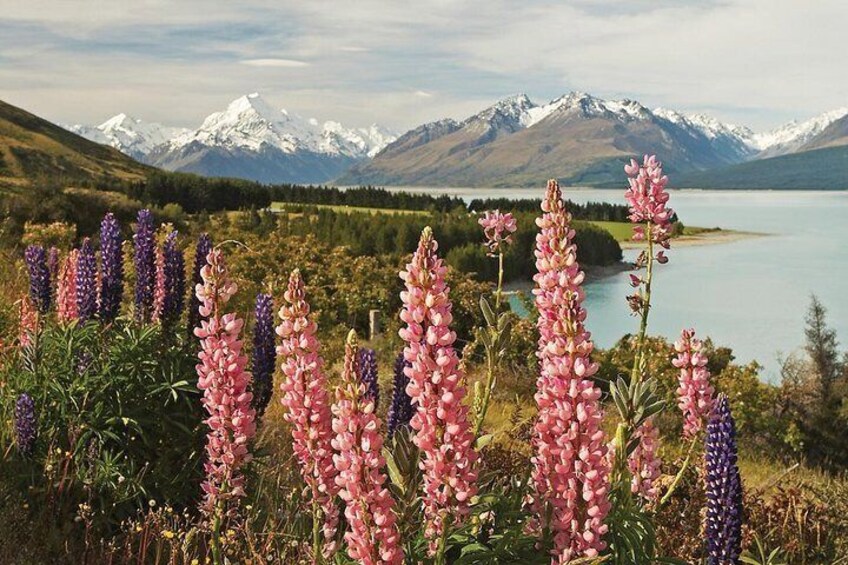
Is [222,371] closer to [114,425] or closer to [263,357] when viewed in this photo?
[263,357]

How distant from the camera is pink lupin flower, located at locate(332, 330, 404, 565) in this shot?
262cm

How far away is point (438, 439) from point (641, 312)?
160cm

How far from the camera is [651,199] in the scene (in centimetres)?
393

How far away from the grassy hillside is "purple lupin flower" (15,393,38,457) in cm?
11091

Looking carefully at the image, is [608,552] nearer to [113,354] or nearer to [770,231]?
[113,354]

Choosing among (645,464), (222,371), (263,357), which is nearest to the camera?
(222,371)

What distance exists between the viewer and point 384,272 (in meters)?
21.8

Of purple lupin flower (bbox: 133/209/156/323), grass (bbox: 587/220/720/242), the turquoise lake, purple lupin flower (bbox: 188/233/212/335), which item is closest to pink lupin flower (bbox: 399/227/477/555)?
purple lupin flower (bbox: 188/233/212/335)

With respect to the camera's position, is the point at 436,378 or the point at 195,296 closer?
the point at 436,378

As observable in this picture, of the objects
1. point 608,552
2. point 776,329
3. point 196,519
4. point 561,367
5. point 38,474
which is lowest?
point 776,329

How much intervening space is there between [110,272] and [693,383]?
4896 millimetres

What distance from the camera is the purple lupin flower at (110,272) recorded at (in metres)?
6.45

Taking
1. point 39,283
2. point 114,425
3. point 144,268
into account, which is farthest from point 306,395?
point 39,283

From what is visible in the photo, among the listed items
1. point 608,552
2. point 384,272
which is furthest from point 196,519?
point 384,272
